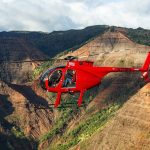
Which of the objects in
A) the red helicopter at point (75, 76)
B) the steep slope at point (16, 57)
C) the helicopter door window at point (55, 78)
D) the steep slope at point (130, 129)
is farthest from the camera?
the steep slope at point (16, 57)

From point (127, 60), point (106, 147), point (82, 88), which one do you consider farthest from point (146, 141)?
point (127, 60)

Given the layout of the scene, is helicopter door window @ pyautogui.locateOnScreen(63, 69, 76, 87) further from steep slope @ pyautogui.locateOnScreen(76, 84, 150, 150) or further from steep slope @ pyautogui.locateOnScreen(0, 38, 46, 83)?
steep slope @ pyautogui.locateOnScreen(0, 38, 46, 83)

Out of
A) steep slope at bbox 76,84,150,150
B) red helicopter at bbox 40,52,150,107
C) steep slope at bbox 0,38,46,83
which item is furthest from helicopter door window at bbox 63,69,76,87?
steep slope at bbox 0,38,46,83

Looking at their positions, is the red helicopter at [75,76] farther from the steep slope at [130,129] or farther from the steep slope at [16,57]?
the steep slope at [16,57]

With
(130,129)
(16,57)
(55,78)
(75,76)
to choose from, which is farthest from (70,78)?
(16,57)

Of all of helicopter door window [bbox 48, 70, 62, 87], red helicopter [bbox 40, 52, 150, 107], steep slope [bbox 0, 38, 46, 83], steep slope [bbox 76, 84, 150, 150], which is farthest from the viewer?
steep slope [bbox 0, 38, 46, 83]

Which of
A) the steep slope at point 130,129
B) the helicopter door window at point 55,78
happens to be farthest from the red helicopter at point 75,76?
the steep slope at point 130,129

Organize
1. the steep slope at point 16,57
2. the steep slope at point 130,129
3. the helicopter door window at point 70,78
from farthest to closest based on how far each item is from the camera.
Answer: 1. the steep slope at point 16,57
2. the steep slope at point 130,129
3. the helicopter door window at point 70,78
